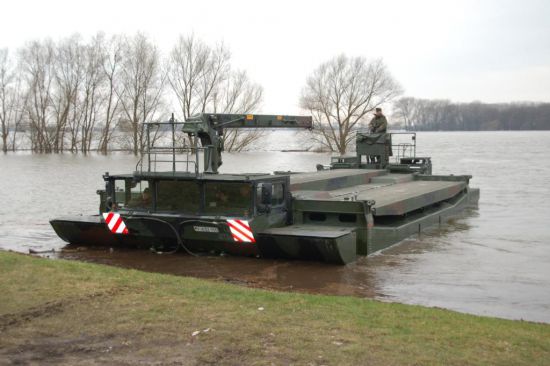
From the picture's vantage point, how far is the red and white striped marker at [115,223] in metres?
12.8

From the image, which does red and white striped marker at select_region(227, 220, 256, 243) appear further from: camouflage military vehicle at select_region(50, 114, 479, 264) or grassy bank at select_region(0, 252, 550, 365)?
grassy bank at select_region(0, 252, 550, 365)

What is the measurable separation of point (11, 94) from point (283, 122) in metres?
47.6

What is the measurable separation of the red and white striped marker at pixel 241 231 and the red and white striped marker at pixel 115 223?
7.33 ft

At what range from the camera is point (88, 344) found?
625 cm

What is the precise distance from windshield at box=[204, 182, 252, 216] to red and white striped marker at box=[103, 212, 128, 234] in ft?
5.77

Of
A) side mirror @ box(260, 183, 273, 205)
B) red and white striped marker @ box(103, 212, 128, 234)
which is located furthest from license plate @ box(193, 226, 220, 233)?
red and white striped marker @ box(103, 212, 128, 234)

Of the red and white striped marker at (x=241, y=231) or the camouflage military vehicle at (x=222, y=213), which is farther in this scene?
the camouflage military vehicle at (x=222, y=213)

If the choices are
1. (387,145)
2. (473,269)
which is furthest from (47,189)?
(473,269)

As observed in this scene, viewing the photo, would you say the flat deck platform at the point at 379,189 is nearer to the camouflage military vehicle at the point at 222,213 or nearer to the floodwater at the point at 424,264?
the camouflage military vehicle at the point at 222,213

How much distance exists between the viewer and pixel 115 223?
12.8 meters

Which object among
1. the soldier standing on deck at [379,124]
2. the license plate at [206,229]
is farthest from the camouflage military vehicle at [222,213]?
the soldier standing on deck at [379,124]

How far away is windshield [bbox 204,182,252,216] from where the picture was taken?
1197cm

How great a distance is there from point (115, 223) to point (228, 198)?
2.34 meters

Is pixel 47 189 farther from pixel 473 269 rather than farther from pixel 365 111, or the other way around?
pixel 365 111
